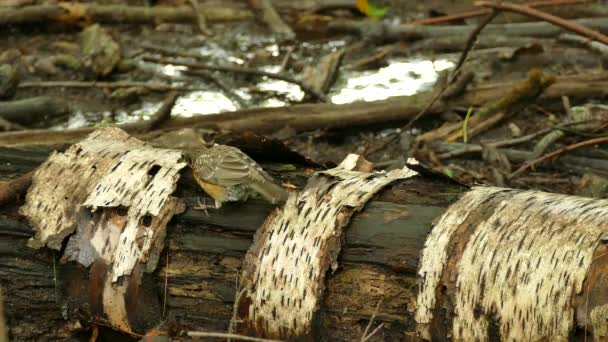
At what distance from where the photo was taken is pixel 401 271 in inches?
142

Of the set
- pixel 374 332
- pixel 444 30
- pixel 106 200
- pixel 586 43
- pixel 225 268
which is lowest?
pixel 374 332

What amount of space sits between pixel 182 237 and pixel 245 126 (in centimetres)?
266

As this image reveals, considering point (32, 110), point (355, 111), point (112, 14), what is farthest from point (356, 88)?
point (112, 14)

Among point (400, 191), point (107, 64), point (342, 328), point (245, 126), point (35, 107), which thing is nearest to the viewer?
point (342, 328)

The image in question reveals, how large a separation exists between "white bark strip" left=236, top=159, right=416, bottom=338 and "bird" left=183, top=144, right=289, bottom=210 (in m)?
0.10

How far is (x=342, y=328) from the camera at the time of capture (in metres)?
3.66

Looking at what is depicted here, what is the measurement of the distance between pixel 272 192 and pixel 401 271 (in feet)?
2.21

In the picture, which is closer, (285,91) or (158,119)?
(158,119)

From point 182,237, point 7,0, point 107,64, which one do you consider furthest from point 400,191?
point 7,0

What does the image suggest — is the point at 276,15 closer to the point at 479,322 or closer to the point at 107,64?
the point at 107,64

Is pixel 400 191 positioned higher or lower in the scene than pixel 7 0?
lower

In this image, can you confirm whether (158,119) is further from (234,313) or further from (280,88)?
(234,313)

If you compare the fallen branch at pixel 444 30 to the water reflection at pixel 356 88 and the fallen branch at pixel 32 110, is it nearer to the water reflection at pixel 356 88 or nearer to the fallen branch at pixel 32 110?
the water reflection at pixel 356 88

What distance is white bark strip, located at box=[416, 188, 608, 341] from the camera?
10.6ft
